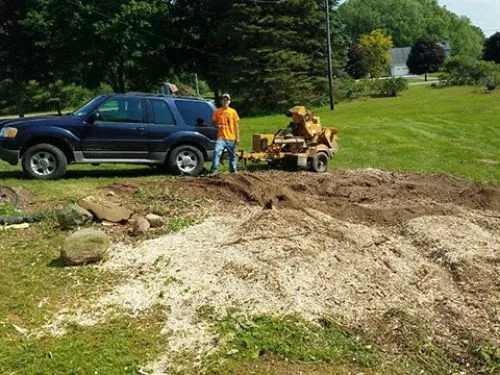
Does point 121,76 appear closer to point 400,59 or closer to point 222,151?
point 222,151

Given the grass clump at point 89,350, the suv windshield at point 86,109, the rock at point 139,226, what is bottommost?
the grass clump at point 89,350

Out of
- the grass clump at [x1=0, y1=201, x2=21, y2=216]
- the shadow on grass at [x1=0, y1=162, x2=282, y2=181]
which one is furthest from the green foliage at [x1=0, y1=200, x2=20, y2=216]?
the shadow on grass at [x1=0, y1=162, x2=282, y2=181]

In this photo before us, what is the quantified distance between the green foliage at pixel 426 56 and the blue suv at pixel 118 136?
68.1 meters

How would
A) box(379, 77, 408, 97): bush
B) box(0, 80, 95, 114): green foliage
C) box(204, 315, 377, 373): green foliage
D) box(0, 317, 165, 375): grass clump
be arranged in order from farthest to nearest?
box(0, 80, 95, 114): green foliage → box(379, 77, 408, 97): bush → box(204, 315, 377, 373): green foliage → box(0, 317, 165, 375): grass clump

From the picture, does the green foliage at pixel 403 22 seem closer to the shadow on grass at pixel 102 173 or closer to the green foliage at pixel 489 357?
the shadow on grass at pixel 102 173

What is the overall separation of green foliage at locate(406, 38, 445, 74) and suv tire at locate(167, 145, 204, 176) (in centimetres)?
6810

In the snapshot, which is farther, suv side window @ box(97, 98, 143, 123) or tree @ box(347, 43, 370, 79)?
tree @ box(347, 43, 370, 79)

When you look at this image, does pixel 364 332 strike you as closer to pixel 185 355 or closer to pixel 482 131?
pixel 185 355

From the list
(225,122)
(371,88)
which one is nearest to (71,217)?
(225,122)

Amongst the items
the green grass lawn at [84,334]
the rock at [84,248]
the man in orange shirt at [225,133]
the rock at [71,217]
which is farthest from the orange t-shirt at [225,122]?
the rock at [84,248]

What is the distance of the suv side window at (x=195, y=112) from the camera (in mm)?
12844

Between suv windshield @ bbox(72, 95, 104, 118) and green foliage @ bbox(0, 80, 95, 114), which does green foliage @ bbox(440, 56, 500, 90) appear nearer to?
green foliage @ bbox(0, 80, 95, 114)

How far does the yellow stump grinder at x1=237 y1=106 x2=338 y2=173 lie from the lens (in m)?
13.2

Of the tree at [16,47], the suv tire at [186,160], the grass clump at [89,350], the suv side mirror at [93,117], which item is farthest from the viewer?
the tree at [16,47]
